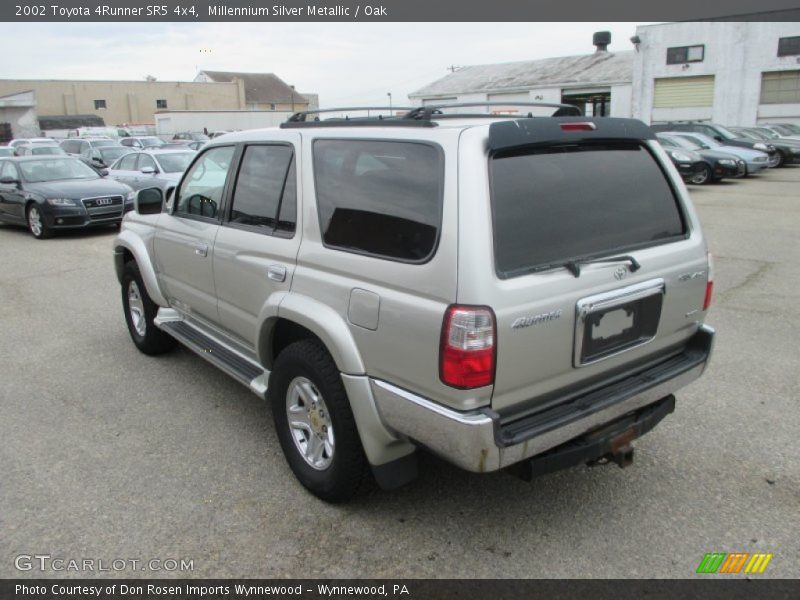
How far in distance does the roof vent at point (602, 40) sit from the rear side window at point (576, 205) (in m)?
47.7

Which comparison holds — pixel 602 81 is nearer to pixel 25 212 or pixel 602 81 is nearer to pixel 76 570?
pixel 25 212

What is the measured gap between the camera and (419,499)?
3.28 m

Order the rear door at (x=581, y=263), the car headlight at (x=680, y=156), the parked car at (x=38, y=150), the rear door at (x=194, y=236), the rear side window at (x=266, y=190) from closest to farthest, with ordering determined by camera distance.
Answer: the rear door at (x=581, y=263) → the rear side window at (x=266, y=190) → the rear door at (x=194, y=236) → the car headlight at (x=680, y=156) → the parked car at (x=38, y=150)

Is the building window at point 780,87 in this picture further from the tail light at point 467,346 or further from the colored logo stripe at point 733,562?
the tail light at point 467,346

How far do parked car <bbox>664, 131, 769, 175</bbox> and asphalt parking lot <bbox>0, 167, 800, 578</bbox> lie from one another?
1644 centimetres

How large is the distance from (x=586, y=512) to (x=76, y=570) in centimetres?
239

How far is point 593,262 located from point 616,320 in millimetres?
287

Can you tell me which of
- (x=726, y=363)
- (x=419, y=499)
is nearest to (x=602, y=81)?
(x=726, y=363)

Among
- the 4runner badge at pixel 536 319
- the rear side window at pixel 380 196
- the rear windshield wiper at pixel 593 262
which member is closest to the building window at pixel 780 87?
the rear windshield wiper at pixel 593 262

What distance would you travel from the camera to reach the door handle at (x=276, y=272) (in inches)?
129

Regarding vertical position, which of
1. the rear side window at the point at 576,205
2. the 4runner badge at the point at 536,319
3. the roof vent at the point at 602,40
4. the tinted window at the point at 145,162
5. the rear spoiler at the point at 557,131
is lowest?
the 4runner badge at the point at 536,319

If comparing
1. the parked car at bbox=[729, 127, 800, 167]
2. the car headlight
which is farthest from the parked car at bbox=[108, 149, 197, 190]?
the parked car at bbox=[729, 127, 800, 167]

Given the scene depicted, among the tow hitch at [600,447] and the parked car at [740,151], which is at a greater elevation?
the parked car at [740,151]

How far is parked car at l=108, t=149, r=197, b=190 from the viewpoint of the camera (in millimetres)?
13383
